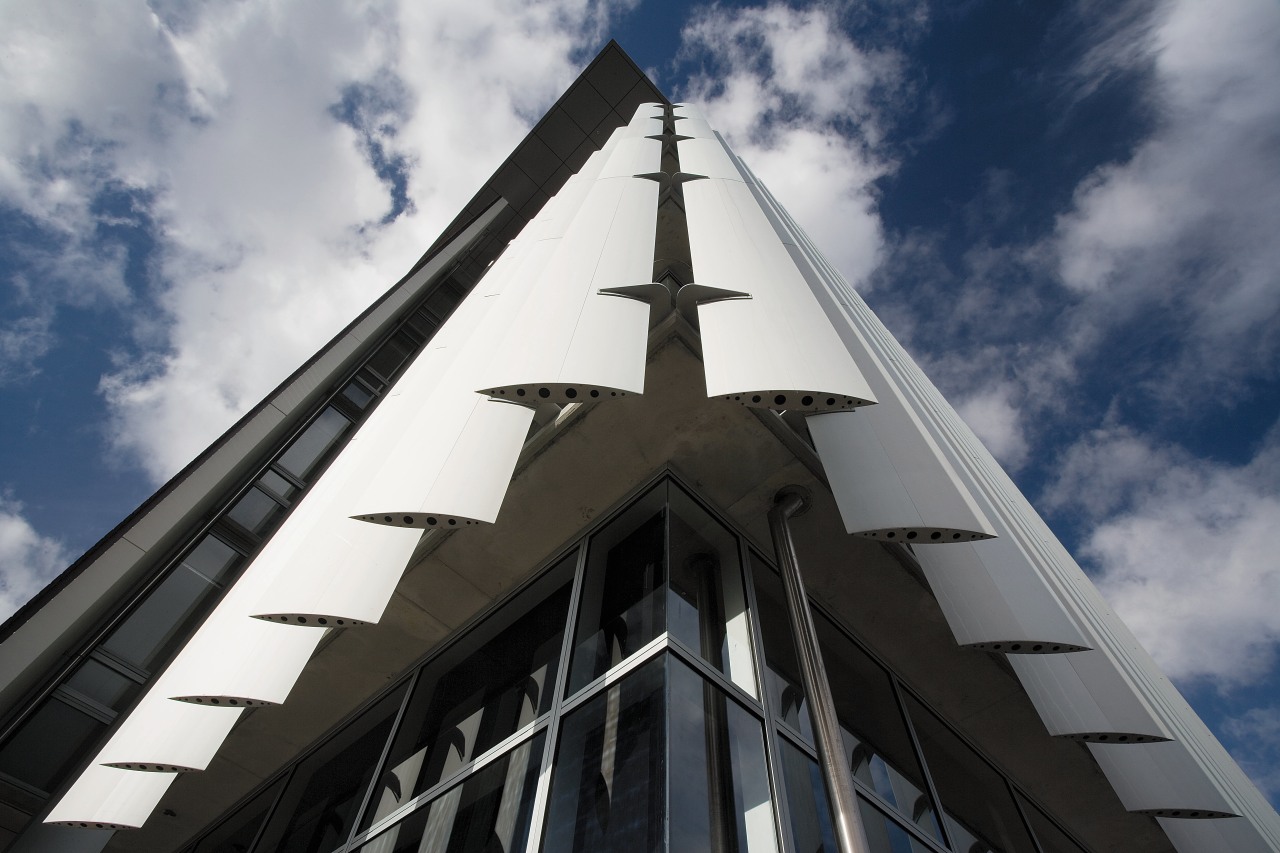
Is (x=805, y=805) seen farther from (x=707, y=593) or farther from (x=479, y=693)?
(x=479, y=693)

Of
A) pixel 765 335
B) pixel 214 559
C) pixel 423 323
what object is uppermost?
pixel 423 323

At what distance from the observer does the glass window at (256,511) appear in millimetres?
10828

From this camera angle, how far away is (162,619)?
30.6 feet

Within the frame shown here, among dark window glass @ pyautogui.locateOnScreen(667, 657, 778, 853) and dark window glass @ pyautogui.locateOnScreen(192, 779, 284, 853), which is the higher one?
dark window glass @ pyautogui.locateOnScreen(192, 779, 284, 853)

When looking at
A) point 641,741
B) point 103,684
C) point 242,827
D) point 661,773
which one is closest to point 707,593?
point 641,741

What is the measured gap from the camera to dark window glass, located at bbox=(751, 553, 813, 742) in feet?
15.6

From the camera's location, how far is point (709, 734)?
4.11 m

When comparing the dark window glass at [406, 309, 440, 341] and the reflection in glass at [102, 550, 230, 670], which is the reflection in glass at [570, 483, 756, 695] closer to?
the reflection in glass at [102, 550, 230, 670]

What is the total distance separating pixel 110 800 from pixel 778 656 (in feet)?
15.9

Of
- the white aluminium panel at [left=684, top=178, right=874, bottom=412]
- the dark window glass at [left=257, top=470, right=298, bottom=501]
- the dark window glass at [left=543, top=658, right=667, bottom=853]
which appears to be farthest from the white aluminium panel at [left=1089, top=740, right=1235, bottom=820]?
the dark window glass at [left=257, top=470, right=298, bottom=501]

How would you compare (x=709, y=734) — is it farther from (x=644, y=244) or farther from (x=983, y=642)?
(x=644, y=244)

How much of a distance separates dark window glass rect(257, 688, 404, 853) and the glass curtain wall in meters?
0.03

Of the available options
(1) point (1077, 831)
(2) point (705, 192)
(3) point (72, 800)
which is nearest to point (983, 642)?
(2) point (705, 192)

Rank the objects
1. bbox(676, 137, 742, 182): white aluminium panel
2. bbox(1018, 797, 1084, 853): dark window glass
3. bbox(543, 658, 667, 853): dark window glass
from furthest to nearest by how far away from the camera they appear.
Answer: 1. bbox(676, 137, 742, 182): white aluminium panel
2. bbox(1018, 797, 1084, 853): dark window glass
3. bbox(543, 658, 667, 853): dark window glass
